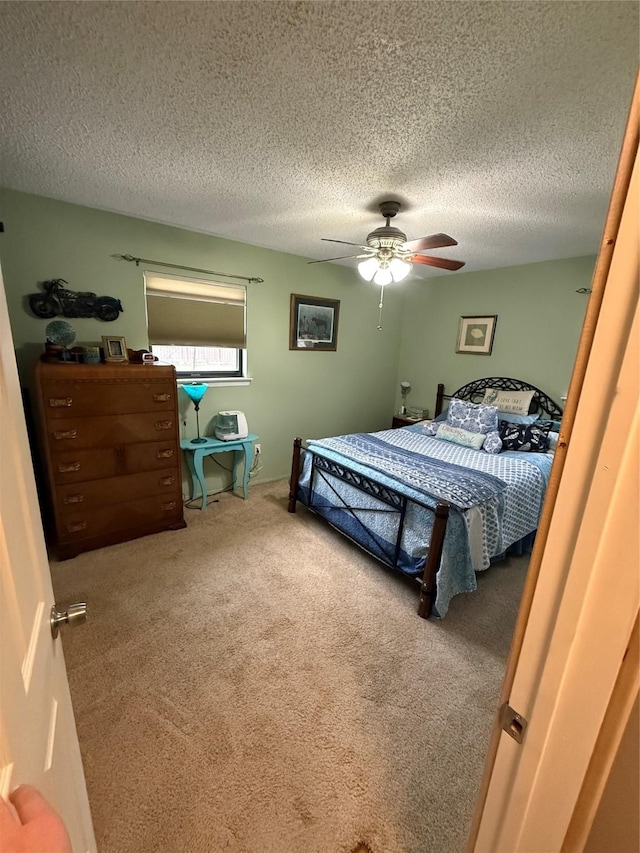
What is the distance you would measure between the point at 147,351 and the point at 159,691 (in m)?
2.37

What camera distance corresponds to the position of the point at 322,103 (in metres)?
1.39

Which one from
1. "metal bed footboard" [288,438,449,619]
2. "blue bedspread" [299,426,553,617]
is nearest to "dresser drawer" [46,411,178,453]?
"metal bed footboard" [288,438,449,619]

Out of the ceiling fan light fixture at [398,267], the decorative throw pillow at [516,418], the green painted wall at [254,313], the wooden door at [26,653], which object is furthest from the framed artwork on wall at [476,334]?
the wooden door at [26,653]

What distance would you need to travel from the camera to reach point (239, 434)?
3.44m

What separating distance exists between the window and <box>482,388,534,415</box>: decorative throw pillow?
8.73 ft

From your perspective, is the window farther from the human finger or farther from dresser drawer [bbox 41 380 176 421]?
the human finger

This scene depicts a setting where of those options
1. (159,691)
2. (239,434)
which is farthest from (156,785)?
(239,434)

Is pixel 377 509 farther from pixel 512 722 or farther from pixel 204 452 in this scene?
pixel 512 722

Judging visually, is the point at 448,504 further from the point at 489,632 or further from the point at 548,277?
the point at 548,277

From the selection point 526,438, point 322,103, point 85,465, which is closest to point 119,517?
point 85,465

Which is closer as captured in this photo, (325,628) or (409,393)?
(325,628)

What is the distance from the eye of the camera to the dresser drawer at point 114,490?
7.97 feet

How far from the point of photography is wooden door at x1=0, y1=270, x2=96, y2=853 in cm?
49

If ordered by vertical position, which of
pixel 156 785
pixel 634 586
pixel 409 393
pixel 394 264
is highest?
pixel 394 264
